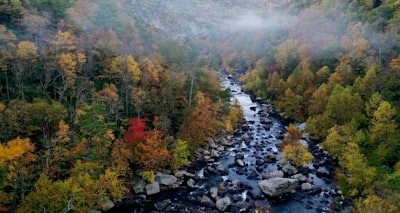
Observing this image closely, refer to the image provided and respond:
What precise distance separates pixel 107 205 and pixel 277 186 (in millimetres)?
23826

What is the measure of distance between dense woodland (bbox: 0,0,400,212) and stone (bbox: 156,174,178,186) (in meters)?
1.77

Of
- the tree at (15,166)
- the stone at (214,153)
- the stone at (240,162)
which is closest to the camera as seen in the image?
the tree at (15,166)

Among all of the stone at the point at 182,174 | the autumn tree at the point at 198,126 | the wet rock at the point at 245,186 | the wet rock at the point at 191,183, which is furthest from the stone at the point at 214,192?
the autumn tree at the point at 198,126

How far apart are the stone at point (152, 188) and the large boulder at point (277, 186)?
15379mm

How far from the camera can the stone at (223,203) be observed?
44203mm

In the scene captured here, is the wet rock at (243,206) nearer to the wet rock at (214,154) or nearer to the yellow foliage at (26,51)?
the wet rock at (214,154)

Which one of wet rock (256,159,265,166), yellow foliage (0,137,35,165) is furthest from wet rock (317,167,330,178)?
yellow foliage (0,137,35,165)

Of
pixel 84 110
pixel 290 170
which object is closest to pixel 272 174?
pixel 290 170

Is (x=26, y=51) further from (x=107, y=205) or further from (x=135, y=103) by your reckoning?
(x=107, y=205)

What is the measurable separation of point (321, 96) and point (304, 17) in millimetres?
75908

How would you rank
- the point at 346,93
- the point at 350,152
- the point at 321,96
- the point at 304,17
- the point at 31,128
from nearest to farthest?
1. the point at 31,128
2. the point at 350,152
3. the point at 346,93
4. the point at 321,96
5. the point at 304,17

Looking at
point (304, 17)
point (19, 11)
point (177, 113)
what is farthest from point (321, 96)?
point (304, 17)

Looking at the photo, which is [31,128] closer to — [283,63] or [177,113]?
[177,113]

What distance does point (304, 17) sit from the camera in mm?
138875
